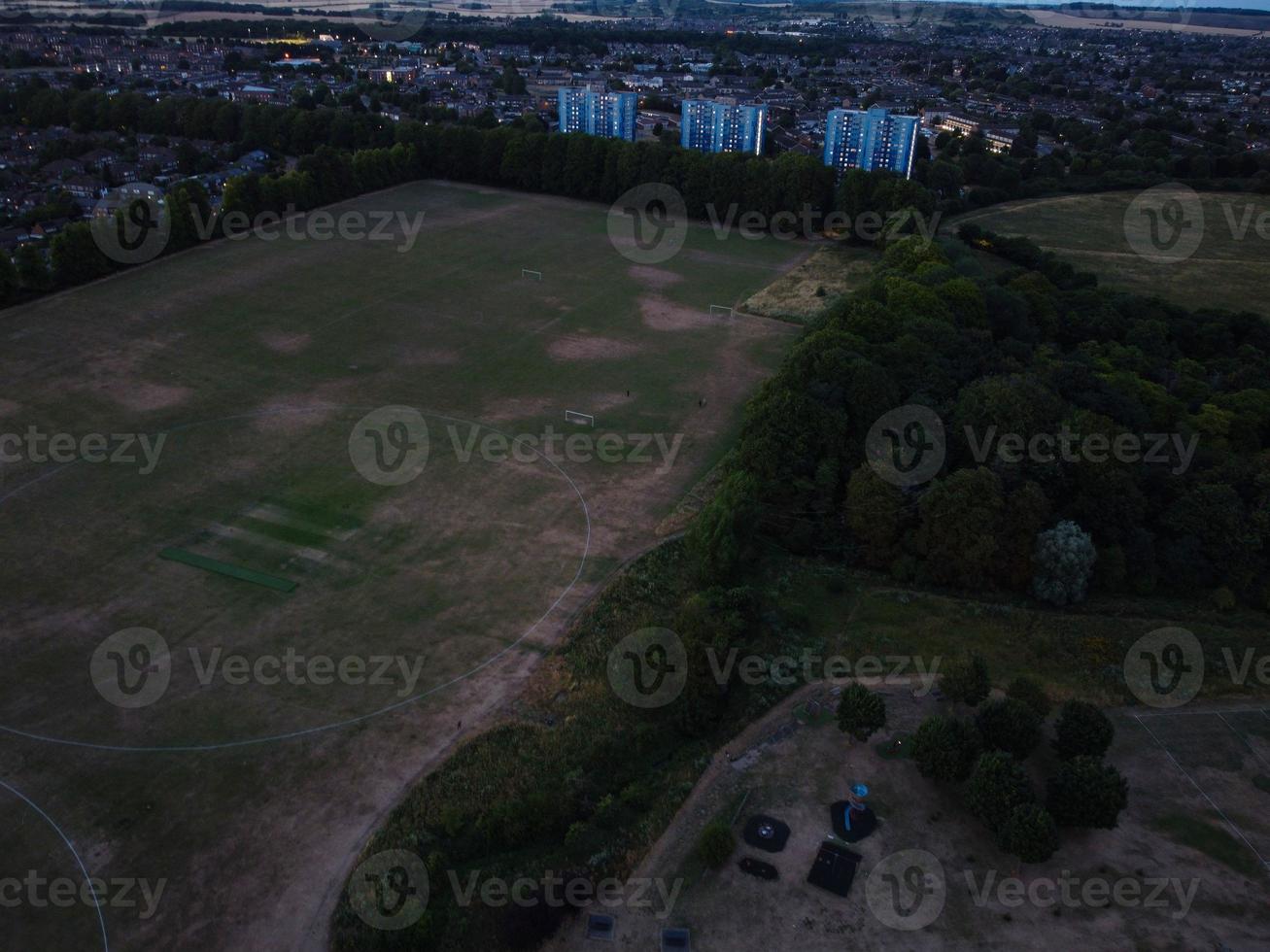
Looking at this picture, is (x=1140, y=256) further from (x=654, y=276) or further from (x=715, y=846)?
(x=715, y=846)

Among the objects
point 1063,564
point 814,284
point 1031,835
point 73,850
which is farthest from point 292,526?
point 814,284

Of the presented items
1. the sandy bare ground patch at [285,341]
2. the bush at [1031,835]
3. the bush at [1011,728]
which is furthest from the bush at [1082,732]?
Answer: the sandy bare ground patch at [285,341]

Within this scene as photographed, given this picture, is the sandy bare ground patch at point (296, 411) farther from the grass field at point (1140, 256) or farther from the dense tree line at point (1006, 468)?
the grass field at point (1140, 256)

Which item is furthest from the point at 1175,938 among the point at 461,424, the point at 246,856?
the point at 461,424

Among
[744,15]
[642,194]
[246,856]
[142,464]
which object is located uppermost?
[744,15]

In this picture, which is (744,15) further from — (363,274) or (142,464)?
(142,464)

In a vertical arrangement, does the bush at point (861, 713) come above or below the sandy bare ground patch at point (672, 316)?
below
